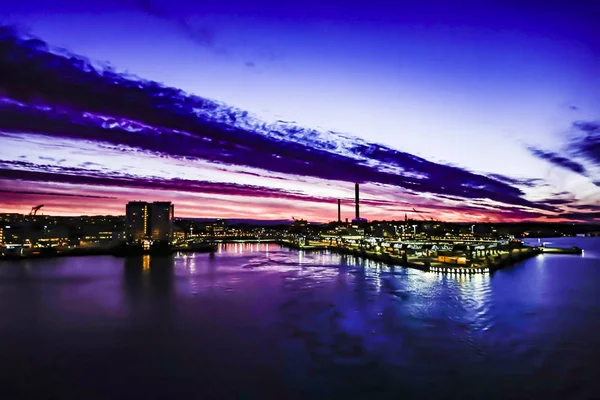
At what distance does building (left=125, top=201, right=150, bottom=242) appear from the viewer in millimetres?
99562

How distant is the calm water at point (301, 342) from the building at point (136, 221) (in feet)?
239

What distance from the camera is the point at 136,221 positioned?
100500 mm

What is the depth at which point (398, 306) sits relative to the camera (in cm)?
2150

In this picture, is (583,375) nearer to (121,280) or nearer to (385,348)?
(385,348)

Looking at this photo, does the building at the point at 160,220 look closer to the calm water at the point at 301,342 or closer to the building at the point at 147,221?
the building at the point at 147,221

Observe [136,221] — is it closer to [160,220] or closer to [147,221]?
[147,221]

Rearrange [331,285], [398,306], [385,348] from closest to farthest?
[385,348] → [398,306] → [331,285]

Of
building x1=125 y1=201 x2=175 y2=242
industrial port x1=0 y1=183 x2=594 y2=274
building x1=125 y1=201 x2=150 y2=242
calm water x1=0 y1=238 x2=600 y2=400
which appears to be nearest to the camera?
calm water x1=0 y1=238 x2=600 y2=400

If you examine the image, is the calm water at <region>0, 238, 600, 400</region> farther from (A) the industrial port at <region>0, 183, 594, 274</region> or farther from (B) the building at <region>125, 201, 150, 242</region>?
(B) the building at <region>125, 201, 150, 242</region>

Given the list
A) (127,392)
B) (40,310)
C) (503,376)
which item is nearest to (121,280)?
(40,310)

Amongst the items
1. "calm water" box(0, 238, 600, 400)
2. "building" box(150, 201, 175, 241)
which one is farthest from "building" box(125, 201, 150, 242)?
"calm water" box(0, 238, 600, 400)

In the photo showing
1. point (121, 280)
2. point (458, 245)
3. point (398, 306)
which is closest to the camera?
point (398, 306)

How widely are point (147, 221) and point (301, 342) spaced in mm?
95218

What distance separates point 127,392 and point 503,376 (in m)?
10.0
